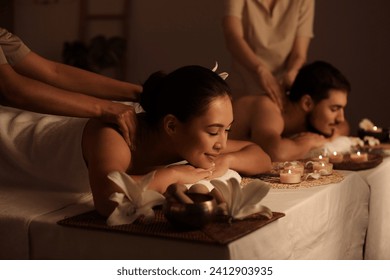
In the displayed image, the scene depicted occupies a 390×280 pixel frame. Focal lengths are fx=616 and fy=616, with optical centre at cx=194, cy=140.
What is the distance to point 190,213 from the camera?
48.2 inches

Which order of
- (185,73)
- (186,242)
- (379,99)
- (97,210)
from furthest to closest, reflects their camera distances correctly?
(379,99), (185,73), (97,210), (186,242)

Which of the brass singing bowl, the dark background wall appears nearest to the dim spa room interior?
the brass singing bowl

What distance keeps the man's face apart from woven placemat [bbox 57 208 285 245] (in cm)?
110

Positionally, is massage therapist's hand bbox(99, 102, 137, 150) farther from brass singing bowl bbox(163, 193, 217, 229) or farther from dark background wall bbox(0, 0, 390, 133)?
dark background wall bbox(0, 0, 390, 133)

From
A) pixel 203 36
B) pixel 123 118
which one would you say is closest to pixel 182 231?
pixel 123 118

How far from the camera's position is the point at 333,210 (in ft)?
5.61

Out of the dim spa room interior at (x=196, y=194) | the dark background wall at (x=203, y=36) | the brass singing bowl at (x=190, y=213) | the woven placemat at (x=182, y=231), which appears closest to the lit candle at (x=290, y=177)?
the dim spa room interior at (x=196, y=194)

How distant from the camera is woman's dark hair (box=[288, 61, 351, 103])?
2391 mm

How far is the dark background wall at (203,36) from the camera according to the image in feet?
12.8

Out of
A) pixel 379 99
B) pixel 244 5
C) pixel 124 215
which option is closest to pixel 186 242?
pixel 124 215

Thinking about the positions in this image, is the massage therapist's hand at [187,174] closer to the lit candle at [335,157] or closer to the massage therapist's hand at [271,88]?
the lit candle at [335,157]

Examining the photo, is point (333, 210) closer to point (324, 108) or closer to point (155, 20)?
point (324, 108)

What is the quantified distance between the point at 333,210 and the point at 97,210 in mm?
682

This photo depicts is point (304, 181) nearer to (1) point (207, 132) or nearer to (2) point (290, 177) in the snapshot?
(2) point (290, 177)
